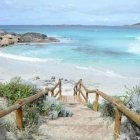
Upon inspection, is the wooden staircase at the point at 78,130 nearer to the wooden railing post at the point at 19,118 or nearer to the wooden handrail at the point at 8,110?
the wooden railing post at the point at 19,118

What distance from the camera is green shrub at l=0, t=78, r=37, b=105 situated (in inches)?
307

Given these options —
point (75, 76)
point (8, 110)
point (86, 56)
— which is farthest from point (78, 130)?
point (86, 56)

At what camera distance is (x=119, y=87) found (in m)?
24.5

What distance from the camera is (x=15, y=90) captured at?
7.99 meters

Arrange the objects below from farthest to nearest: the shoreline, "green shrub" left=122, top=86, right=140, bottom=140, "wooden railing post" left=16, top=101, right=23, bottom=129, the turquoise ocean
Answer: the turquoise ocean < the shoreline < "wooden railing post" left=16, top=101, right=23, bottom=129 < "green shrub" left=122, top=86, right=140, bottom=140

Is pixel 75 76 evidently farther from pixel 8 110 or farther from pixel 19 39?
pixel 19 39

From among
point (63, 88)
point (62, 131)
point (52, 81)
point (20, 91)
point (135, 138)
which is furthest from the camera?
point (52, 81)

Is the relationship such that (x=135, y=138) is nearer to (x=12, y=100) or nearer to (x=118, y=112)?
(x=118, y=112)

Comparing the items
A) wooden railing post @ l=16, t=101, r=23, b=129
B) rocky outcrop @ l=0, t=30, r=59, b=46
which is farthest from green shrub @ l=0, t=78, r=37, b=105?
rocky outcrop @ l=0, t=30, r=59, b=46

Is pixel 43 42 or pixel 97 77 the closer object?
pixel 97 77

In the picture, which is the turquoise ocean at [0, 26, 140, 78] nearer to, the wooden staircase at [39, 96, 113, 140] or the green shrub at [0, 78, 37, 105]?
the green shrub at [0, 78, 37, 105]

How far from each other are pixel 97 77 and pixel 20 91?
20.5m

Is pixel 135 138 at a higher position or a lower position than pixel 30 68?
higher

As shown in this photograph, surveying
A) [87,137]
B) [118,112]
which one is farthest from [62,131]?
[118,112]
